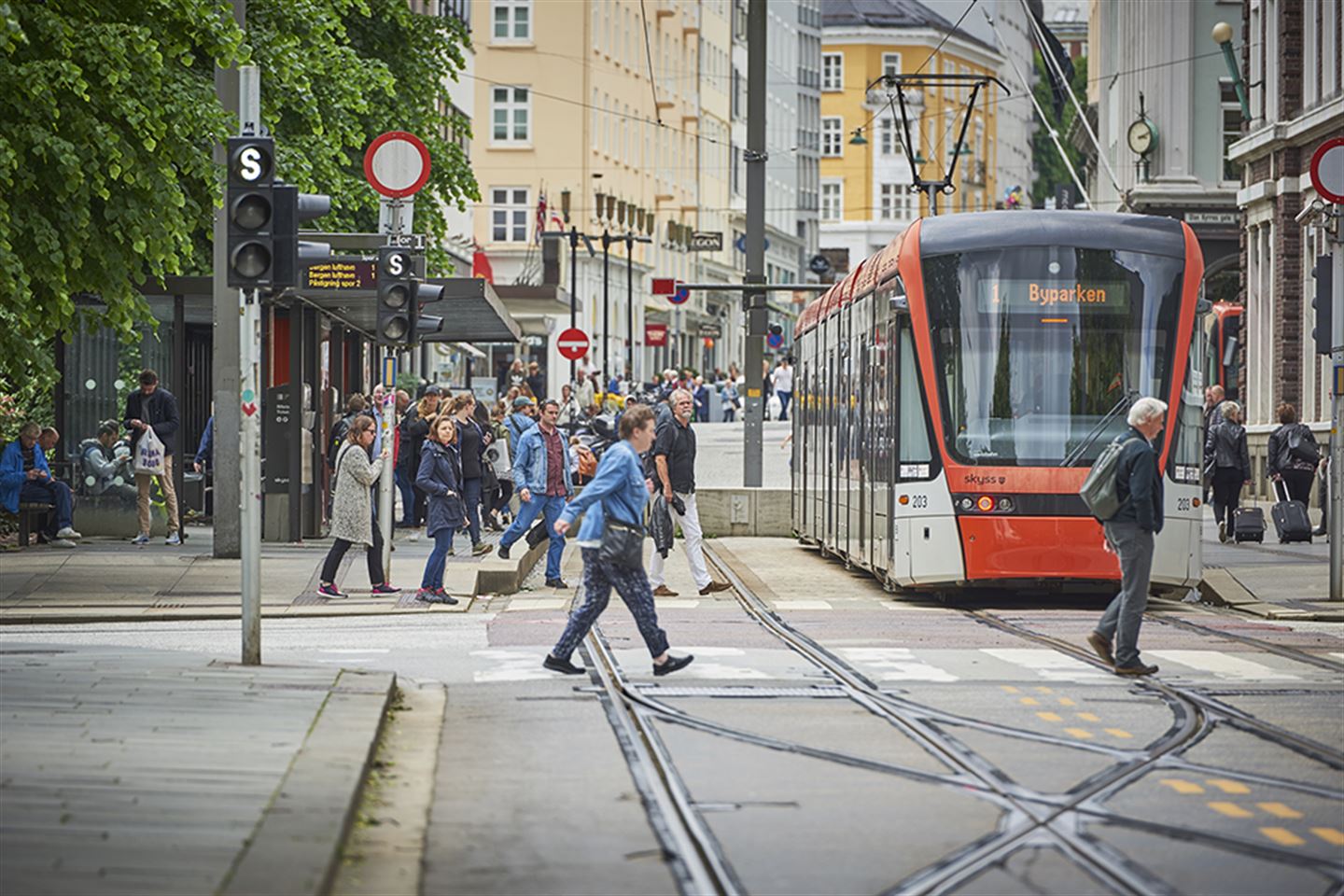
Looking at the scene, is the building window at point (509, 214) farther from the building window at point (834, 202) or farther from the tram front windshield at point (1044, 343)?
the tram front windshield at point (1044, 343)

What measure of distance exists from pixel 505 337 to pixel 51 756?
2693 cm

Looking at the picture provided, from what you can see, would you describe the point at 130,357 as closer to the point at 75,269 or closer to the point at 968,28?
the point at 75,269

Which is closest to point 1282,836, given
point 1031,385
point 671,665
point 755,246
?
point 671,665

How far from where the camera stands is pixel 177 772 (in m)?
10.2

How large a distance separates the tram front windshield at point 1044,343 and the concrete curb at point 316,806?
9.42 meters

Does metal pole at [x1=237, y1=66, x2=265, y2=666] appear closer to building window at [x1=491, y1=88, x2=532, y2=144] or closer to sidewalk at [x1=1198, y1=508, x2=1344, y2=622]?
sidewalk at [x1=1198, y1=508, x2=1344, y2=622]

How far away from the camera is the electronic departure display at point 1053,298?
71.7 feet

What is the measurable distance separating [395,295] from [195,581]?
353cm

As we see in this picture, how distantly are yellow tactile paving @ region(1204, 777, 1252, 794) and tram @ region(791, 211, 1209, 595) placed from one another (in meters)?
10.5

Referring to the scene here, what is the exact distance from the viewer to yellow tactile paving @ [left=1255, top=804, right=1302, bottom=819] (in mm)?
10016

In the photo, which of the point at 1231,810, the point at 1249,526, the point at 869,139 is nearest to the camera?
the point at 1231,810

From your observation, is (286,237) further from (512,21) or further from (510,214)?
(512,21)

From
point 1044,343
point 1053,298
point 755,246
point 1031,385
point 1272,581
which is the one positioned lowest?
point 1272,581

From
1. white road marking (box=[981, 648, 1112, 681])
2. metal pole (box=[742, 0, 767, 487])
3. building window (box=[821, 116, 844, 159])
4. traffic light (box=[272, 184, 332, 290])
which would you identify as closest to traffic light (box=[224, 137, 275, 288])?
traffic light (box=[272, 184, 332, 290])
